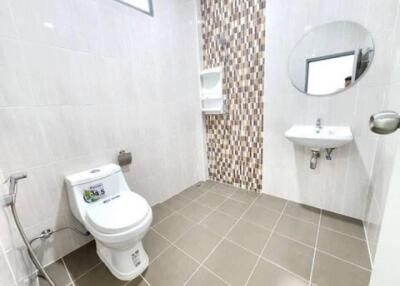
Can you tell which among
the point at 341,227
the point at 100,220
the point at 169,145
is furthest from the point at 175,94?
the point at 341,227

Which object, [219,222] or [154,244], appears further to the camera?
[219,222]

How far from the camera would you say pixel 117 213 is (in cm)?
115

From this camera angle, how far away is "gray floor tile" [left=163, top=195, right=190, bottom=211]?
6.40 feet

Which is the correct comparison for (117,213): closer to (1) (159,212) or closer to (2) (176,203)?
(1) (159,212)

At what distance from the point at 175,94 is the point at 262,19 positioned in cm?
113

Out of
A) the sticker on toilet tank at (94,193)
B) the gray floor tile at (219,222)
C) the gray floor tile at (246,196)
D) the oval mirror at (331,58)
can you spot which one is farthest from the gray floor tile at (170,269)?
the oval mirror at (331,58)

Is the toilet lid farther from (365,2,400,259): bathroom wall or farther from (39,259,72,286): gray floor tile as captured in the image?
(365,2,400,259): bathroom wall

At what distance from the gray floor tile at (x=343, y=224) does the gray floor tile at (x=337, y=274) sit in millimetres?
373

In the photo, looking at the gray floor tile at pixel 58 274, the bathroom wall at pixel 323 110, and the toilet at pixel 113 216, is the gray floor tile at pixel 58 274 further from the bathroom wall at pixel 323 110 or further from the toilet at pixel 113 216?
the bathroom wall at pixel 323 110

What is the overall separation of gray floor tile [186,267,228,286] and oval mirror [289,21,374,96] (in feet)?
5.43

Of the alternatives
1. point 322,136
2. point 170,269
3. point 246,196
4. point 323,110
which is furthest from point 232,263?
point 323,110

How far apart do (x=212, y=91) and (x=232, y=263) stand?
5.83 feet

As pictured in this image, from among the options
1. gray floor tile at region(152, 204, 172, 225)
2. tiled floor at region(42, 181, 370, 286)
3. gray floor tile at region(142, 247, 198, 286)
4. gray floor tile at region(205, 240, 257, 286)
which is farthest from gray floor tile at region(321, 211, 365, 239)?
gray floor tile at region(152, 204, 172, 225)

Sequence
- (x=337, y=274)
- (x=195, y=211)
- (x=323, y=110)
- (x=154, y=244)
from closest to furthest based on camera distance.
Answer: (x=337, y=274)
(x=154, y=244)
(x=323, y=110)
(x=195, y=211)
